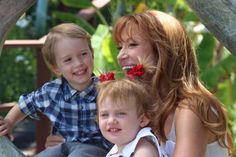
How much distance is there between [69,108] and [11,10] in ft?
2.40

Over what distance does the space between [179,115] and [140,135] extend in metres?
0.24

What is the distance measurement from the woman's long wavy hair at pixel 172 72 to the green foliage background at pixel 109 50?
A: 88cm

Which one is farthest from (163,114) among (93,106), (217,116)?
(93,106)

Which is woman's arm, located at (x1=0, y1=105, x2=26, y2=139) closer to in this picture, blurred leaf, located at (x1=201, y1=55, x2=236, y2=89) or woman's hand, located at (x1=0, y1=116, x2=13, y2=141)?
woman's hand, located at (x1=0, y1=116, x2=13, y2=141)

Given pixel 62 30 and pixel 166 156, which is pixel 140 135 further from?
pixel 62 30

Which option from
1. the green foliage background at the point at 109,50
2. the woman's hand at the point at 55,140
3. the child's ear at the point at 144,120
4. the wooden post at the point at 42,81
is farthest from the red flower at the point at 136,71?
the wooden post at the point at 42,81

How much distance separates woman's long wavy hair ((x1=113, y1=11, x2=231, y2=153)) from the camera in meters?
2.09

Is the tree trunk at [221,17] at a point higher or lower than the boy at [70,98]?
higher

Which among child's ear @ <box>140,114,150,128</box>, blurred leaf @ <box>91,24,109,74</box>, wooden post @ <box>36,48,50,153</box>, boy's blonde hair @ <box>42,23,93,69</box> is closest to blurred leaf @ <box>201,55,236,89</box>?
blurred leaf @ <box>91,24,109,74</box>

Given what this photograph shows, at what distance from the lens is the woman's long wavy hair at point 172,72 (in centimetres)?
209

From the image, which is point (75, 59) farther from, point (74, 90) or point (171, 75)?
point (171, 75)

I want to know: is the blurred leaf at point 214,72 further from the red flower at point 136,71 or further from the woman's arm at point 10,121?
the red flower at point 136,71

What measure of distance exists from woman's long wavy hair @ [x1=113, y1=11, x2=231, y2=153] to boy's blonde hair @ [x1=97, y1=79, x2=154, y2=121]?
0.55ft

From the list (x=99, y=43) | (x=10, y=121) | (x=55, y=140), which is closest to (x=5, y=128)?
(x=10, y=121)
